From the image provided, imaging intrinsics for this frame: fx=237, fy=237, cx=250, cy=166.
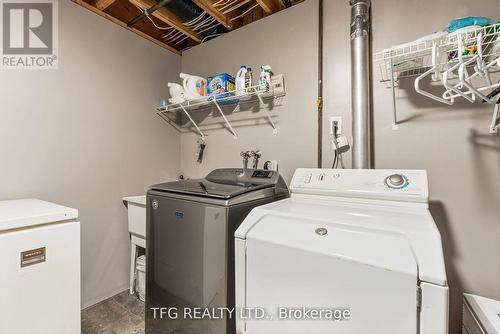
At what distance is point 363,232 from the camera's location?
856mm

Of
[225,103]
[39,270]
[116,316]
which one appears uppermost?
[225,103]

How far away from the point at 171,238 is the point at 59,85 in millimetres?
1458

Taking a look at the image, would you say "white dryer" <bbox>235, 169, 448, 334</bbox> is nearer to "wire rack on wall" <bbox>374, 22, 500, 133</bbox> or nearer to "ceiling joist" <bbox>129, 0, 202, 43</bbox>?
"wire rack on wall" <bbox>374, 22, 500, 133</bbox>

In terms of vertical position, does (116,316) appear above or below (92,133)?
below

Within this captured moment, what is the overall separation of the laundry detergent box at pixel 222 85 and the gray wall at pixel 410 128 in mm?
267

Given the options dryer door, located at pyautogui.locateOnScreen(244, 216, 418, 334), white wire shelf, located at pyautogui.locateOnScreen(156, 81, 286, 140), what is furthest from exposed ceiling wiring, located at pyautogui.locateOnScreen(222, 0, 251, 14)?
dryer door, located at pyautogui.locateOnScreen(244, 216, 418, 334)

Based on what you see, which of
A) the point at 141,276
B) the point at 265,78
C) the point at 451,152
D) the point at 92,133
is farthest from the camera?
the point at 141,276

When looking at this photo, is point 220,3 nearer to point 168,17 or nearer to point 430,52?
point 168,17

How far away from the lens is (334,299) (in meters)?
0.80

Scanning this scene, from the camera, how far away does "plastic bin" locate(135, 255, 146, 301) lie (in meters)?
2.05

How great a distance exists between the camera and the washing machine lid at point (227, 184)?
4.03 ft

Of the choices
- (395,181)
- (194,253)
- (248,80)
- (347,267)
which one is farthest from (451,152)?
(194,253)

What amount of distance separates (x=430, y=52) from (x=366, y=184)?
30.2 inches

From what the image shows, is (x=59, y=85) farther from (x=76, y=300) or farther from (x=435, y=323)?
(x=435, y=323)
